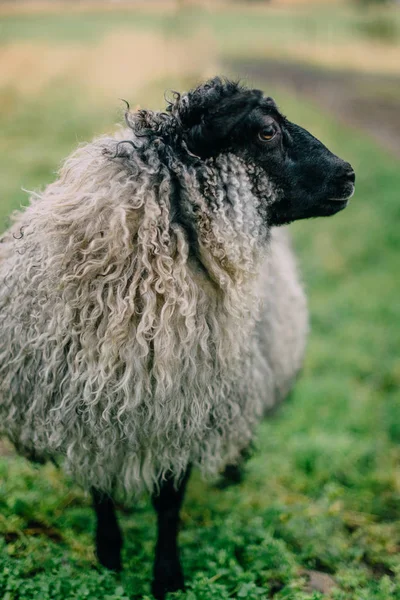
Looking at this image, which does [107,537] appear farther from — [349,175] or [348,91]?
[348,91]

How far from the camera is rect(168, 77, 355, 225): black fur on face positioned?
2279mm

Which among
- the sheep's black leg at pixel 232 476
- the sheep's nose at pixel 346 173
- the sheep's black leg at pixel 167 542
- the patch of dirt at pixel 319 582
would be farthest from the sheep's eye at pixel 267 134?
the sheep's black leg at pixel 232 476

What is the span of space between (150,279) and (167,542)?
1402 millimetres

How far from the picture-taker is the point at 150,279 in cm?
230

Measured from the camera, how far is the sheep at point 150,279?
2311 mm

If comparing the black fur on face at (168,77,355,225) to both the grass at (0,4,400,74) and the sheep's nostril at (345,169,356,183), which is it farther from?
the grass at (0,4,400,74)

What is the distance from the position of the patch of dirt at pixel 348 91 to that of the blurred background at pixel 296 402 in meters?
0.10

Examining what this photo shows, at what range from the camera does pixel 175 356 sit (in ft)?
7.87

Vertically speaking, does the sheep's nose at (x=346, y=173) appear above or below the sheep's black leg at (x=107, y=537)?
above

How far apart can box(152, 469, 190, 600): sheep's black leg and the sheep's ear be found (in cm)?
153

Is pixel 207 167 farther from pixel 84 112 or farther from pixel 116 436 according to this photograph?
pixel 84 112

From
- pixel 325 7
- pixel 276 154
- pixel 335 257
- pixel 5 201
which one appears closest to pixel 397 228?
pixel 335 257

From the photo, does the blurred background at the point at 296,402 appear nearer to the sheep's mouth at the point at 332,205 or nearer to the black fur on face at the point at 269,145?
the black fur on face at the point at 269,145

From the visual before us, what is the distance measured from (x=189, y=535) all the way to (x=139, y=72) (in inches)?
621
